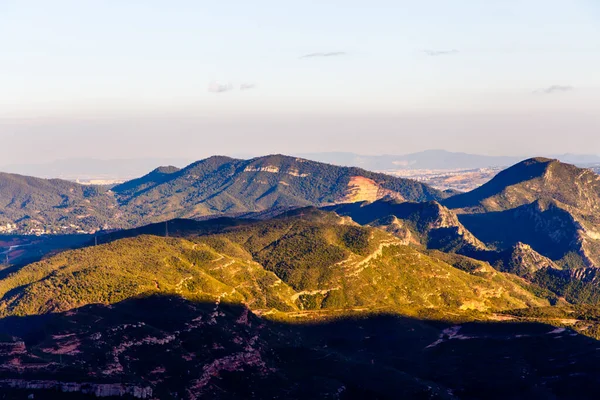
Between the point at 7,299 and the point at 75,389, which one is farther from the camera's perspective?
the point at 7,299

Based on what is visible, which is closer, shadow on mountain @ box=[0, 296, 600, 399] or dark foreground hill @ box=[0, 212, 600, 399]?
shadow on mountain @ box=[0, 296, 600, 399]

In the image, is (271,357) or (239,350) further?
(271,357)

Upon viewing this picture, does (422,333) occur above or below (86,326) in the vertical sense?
below

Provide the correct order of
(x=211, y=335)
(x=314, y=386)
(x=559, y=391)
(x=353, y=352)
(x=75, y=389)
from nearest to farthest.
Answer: (x=75, y=389) < (x=314, y=386) < (x=559, y=391) < (x=211, y=335) < (x=353, y=352)

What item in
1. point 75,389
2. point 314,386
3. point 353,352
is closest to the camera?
point 75,389

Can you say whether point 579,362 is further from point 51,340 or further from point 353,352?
point 51,340

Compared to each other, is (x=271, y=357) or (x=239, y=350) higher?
(x=239, y=350)

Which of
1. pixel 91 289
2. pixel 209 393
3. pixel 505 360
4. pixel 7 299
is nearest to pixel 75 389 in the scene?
pixel 209 393

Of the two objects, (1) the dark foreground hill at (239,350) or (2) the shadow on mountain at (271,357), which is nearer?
(2) the shadow on mountain at (271,357)
